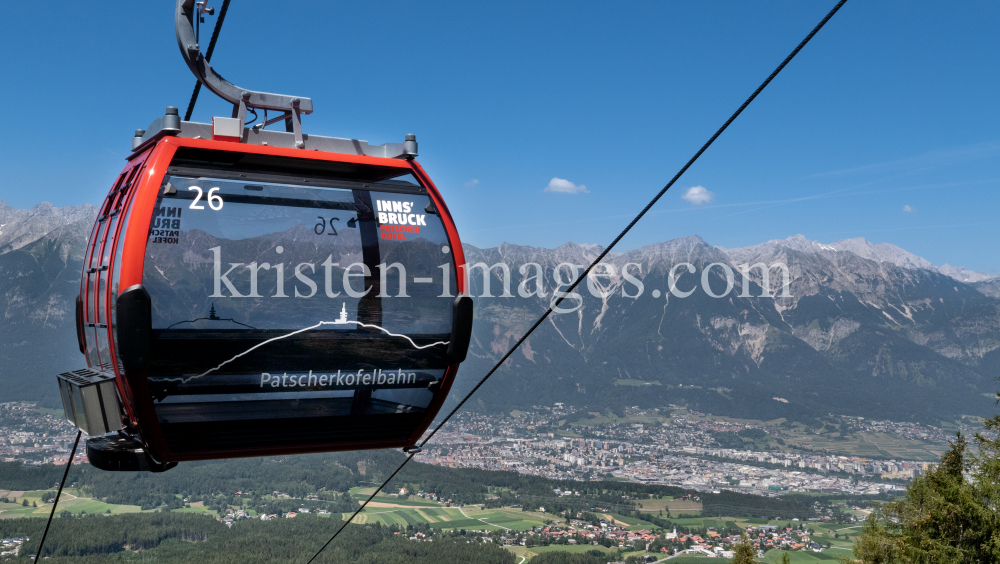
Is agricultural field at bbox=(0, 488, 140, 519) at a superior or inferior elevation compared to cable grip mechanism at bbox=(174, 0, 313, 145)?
inferior

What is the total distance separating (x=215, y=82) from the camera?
528cm

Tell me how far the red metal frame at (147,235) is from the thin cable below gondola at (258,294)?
0.4 inches

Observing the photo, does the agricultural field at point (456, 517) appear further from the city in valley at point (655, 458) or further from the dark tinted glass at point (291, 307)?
the dark tinted glass at point (291, 307)

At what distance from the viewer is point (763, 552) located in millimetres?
91688

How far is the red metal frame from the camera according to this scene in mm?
4227

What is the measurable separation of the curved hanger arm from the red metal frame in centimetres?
52

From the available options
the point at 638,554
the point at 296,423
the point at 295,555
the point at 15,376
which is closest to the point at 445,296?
the point at 296,423

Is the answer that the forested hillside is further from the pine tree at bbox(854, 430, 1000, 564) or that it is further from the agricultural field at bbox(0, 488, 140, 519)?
the pine tree at bbox(854, 430, 1000, 564)

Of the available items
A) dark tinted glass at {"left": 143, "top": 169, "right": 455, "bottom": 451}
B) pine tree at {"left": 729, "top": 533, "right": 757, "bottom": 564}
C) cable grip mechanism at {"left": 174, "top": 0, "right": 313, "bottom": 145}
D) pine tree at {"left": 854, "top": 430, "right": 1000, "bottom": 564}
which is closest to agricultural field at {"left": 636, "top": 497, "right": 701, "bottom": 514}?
pine tree at {"left": 729, "top": 533, "right": 757, "bottom": 564}

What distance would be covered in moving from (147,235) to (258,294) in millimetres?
712

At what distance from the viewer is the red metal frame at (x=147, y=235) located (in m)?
4.23

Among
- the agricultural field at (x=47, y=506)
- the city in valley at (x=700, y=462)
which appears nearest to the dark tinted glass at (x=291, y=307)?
the agricultural field at (x=47, y=506)

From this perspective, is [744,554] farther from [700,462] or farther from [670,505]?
[700,462]

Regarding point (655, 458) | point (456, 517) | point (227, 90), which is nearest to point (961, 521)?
point (227, 90)
